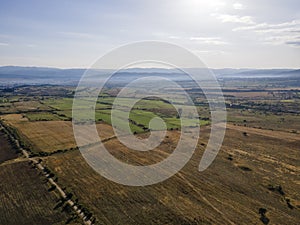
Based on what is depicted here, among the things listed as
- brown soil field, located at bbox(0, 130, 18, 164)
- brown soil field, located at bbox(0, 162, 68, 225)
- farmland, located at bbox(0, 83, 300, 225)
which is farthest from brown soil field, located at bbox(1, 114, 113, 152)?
brown soil field, located at bbox(0, 162, 68, 225)

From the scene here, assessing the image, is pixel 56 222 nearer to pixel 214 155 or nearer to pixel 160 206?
pixel 160 206

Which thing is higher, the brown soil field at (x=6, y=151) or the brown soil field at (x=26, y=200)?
the brown soil field at (x=26, y=200)

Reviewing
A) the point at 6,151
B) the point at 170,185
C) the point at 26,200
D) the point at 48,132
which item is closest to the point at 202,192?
the point at 170,185

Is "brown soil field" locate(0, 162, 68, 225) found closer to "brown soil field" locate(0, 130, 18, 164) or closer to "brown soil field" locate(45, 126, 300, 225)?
"brown soil field" locate(45, 126, 300, 225)

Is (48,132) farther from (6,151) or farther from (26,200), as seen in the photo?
(26,200)

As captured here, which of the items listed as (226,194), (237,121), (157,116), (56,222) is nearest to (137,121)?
(157,116)

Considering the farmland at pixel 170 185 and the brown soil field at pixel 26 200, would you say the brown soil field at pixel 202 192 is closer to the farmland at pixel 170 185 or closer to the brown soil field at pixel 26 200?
the farmland at pixel 170 185

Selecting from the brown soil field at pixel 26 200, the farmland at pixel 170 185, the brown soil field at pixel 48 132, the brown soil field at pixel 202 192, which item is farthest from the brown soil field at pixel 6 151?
the brown soil field at pixel 202 192
